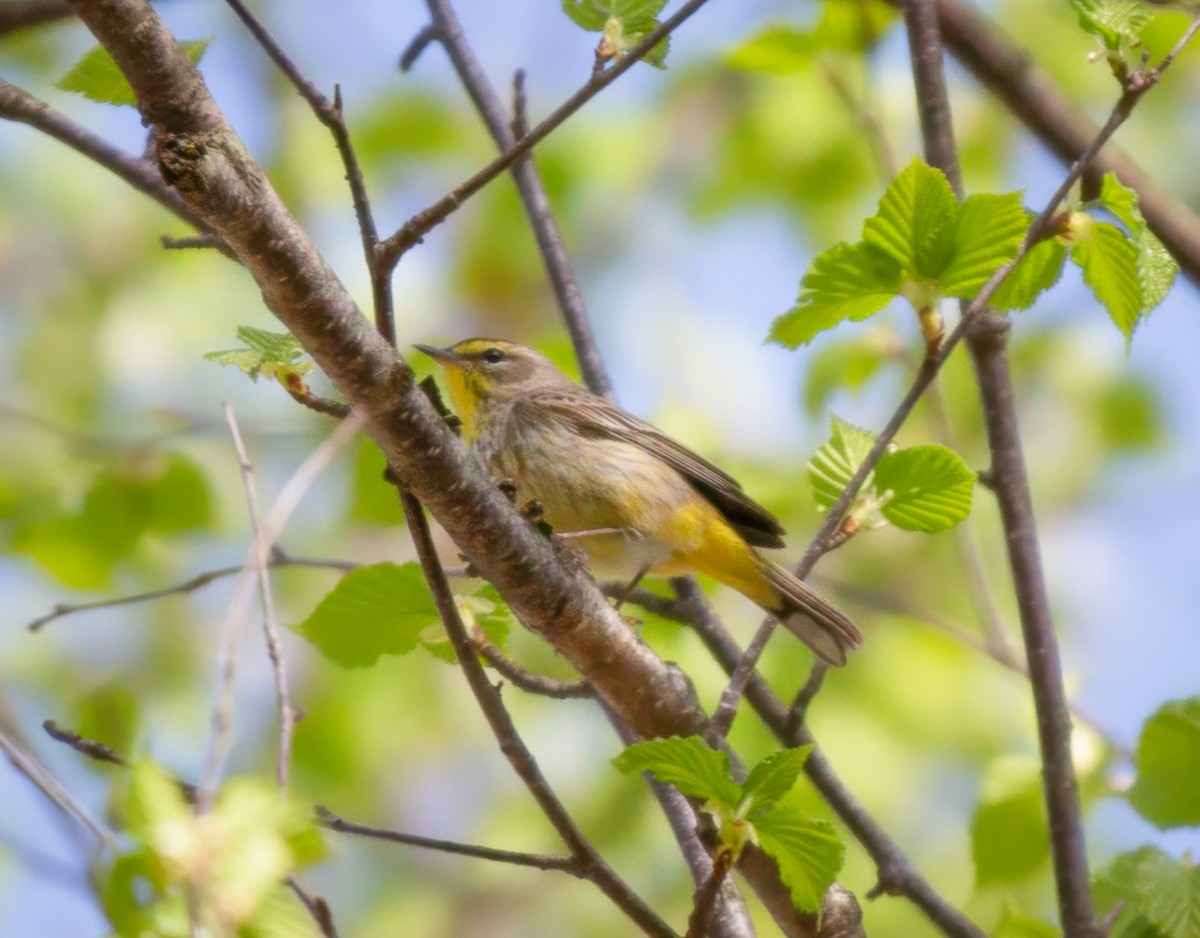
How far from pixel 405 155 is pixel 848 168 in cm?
234

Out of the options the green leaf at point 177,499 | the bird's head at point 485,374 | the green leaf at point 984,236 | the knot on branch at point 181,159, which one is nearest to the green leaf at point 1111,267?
the green leaf at point 984,236

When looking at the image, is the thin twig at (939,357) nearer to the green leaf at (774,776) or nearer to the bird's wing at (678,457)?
the green leaf at (774,776)

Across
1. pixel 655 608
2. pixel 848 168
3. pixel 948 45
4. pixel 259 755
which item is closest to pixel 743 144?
pixel 848 168

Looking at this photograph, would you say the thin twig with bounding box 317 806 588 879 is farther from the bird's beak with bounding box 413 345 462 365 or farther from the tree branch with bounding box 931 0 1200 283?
the bird's beak with bounding box 413 345 462 365

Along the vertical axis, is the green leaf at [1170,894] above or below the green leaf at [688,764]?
below

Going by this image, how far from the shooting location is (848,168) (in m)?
6.43

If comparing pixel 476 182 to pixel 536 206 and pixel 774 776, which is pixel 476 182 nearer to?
pixel 774 776

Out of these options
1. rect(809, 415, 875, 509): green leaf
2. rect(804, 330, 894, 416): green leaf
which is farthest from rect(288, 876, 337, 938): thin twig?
rect(804, 330, 894, 416): green leaf

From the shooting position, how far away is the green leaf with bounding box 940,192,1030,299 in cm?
260

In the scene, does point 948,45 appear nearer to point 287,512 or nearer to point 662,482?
point 662,482

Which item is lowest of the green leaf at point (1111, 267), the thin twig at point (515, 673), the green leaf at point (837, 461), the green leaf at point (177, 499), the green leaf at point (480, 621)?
the thin twig at point (515, 673)

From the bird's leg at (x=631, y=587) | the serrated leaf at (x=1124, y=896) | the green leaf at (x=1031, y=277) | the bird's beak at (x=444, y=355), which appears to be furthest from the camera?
the bird's beak at (x=444, y=355)

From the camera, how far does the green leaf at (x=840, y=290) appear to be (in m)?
2.73

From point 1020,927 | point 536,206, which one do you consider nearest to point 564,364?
point 536,206
